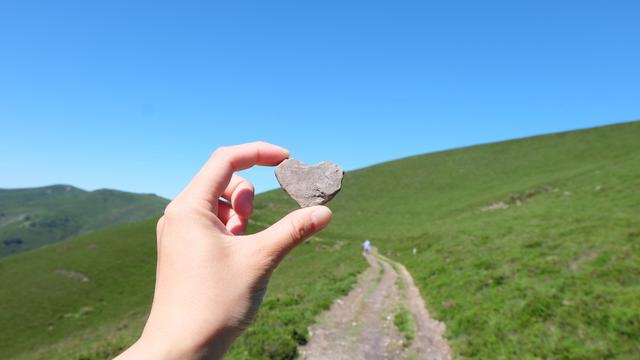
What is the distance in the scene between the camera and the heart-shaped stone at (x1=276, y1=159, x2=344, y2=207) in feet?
19.1

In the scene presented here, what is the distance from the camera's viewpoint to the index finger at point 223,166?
4117mm

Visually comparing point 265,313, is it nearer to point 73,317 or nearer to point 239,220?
point 239,220

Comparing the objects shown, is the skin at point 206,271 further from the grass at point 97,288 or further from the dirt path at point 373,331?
the grass at point 97,288

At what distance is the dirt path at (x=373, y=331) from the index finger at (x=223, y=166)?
789 centimetres

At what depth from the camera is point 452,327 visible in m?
12.9

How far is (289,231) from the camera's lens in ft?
Result: 12.8

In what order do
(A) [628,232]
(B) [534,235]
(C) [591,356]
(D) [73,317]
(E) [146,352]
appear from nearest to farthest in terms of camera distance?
(E) [146,352], (C) [591,356], (A) [628,232], (B) [534,235], (D) [73,317]

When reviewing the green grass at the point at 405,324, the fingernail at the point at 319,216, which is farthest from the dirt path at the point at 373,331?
the fingernail at the point at 319,216

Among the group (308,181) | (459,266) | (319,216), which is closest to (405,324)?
(459,266)

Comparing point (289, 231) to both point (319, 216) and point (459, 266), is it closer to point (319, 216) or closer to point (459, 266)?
point (319, 216)

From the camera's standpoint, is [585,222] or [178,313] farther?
[585,222]

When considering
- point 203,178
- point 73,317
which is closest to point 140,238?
point 73,317

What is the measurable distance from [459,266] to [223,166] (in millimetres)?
18131

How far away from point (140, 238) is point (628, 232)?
60.1 metres
